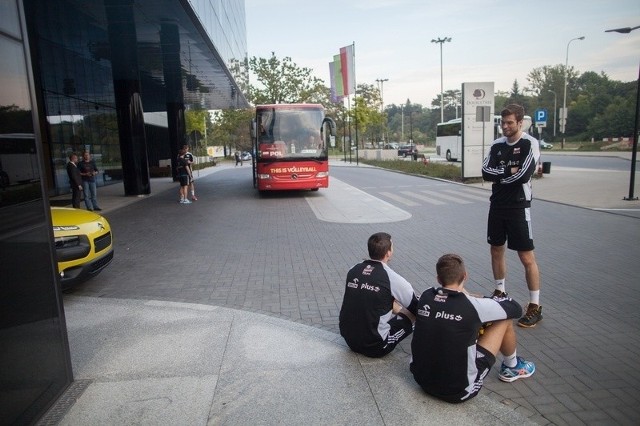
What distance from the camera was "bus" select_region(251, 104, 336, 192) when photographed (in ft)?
50.8

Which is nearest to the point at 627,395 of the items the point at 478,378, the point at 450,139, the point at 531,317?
the point at 478,378

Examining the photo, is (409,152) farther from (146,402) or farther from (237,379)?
(146,402)

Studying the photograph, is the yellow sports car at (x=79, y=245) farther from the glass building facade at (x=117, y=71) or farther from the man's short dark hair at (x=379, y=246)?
the glass building facade at (x=117, y=71)

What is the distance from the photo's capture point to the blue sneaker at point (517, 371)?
3441 millimetres

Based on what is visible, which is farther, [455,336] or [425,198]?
[425,198]

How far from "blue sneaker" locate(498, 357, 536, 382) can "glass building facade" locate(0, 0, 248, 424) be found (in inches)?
133

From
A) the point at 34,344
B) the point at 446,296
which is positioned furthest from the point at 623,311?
the point at 34,344

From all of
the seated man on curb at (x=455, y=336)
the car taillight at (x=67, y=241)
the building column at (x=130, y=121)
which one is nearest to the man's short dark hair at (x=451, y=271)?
the seated man on curb at (x=455, y=336)

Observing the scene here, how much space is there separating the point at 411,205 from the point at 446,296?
10.6m

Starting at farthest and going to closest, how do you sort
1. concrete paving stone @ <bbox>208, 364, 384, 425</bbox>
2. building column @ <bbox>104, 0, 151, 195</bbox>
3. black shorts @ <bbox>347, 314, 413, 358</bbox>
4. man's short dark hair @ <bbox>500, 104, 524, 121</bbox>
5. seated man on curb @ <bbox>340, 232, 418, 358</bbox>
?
building column @ <bbox>104, 0, 151, 195</bbox> < man's short dark hair @ <bbox>500, 104, 524, 121</bbox> < black shorts @ <bbox>347, 314, 413, 358</bbox> < seated man on curb @ <bbox>340, 232, 418, 358</bbox> < concrete paving stone @ <bbox>208, 364, 384, 425</bbox>

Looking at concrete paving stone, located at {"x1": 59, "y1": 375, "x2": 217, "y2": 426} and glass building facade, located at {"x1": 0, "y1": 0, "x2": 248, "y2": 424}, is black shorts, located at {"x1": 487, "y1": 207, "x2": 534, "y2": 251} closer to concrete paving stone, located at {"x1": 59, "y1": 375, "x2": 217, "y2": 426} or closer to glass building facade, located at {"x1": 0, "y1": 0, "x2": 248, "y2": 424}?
concrete paving stone, located at {"x1": 59, "y1": 375, "x2": 217, "y2": 426}

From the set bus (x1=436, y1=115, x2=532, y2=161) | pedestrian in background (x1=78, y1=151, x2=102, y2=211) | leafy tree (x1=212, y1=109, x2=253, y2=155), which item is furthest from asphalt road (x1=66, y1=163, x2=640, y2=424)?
leafy tree (x1=212, y1=109, x2=253, y2=155)

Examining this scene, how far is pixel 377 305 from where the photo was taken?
359cm

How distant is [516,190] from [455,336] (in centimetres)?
226
